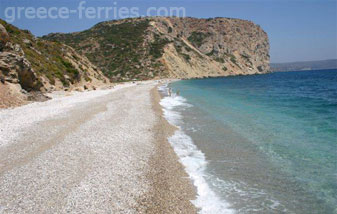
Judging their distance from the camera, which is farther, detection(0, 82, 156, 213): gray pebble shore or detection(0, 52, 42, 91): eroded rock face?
detection(0, 52, 42, 91): eroded rock face

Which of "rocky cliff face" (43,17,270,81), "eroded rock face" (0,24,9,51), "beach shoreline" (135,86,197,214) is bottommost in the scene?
"beach shoreline" (135,86,197,214)

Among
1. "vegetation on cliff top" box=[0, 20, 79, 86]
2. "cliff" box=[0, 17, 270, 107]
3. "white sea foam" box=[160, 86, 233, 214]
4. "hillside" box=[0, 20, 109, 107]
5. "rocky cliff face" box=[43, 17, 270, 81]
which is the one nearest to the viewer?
"white sea foam" box=[160, 86, 233, 214]

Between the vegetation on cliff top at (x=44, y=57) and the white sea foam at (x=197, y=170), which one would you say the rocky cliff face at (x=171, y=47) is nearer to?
the vegetation on cliff top at (x=44, y=57)

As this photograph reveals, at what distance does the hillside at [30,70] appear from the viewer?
61.4 feet

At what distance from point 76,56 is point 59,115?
34660mm

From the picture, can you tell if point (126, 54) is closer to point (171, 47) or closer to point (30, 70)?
point (171, 47)

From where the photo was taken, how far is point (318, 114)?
55.7 feet

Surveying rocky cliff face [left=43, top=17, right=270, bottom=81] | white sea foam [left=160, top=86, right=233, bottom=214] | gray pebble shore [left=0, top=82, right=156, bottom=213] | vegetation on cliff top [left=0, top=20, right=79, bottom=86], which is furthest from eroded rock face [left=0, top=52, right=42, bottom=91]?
rocky cliff face [left=43, top=17, right=270, bottom=81]

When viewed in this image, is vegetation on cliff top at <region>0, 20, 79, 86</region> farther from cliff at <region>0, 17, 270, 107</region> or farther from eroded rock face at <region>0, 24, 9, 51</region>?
eroded rock face at <region>0, 24, 9, 51</region>

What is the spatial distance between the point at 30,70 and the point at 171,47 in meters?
73.9

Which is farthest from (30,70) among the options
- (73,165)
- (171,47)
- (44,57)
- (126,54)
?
(171,47)

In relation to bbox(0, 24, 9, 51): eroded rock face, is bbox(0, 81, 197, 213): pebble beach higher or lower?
lower

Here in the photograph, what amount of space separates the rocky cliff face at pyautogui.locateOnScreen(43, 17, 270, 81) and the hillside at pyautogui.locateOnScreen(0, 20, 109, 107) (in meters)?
33.2

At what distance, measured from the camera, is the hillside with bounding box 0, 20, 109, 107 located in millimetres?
18719
